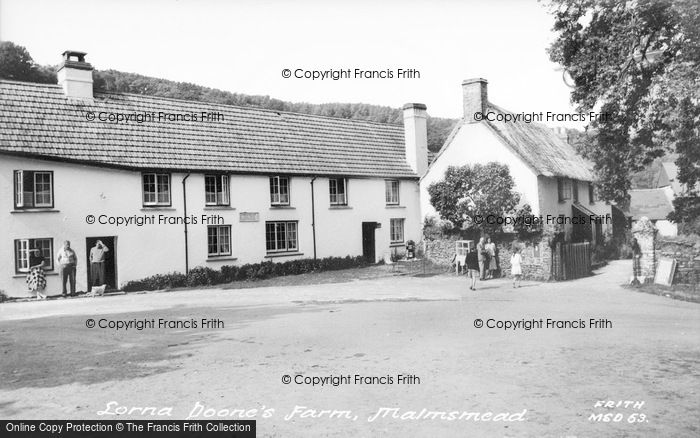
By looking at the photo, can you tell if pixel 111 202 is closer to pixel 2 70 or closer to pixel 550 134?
pixel 2 70

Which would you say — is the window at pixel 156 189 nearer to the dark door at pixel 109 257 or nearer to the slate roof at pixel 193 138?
the slate roof at pixel 193 138

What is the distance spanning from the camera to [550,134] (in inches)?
1048

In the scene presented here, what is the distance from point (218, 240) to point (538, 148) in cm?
1416

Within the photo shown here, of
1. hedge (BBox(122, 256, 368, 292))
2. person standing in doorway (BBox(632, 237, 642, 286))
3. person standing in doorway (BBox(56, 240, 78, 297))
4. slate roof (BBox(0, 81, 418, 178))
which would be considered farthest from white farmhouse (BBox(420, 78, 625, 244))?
person standing in doorway (BBox(56, 240, 78, 297))

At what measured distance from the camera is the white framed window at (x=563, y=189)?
72.3 feet

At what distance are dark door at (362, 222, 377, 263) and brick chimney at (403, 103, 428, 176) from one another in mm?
4162

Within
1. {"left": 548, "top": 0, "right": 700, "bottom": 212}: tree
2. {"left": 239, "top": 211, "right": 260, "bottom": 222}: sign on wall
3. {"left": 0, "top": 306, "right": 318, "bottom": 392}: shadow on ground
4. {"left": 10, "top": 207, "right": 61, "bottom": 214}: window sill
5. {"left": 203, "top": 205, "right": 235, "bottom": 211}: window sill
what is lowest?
{"left": 0, "top": 306, "right": 318, "bottom": 392}: shadow on ground

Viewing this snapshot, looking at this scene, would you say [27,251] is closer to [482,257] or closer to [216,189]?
[216,189]

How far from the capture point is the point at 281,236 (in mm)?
24203

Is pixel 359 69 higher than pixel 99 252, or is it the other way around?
pixel 359 69

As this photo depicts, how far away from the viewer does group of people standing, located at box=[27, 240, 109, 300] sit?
17219mm

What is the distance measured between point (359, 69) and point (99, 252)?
38.8 ft

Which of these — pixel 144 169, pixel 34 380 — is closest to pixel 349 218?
pixel 144 169

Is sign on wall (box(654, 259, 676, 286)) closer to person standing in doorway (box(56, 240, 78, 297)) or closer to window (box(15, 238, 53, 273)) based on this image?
person standing in doorway (box(56, 240, 78, 297))
